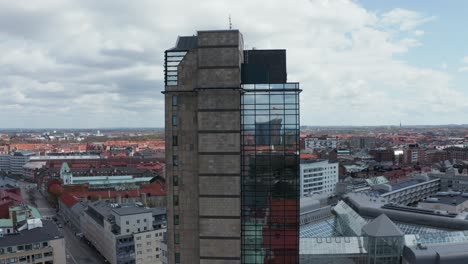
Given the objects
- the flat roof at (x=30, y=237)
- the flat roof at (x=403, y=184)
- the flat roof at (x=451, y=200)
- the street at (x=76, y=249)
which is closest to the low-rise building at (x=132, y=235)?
the street at (x=76, y=249)

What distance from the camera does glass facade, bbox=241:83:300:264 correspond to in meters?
36.5

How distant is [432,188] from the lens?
152m

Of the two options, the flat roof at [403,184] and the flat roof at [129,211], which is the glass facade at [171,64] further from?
the flat roof at [403,184]

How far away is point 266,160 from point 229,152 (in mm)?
3891

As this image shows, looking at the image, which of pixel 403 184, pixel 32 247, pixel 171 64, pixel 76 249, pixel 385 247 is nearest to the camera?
pixel 171 64

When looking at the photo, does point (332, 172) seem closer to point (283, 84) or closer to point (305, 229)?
point (305, 229)

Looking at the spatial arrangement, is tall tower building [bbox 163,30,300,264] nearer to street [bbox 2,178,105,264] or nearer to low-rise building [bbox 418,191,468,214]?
street [bbox 2,178,105,264]

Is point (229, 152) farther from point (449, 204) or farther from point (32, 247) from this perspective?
point (449, 204)

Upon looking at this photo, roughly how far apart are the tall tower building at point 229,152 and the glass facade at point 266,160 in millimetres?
94

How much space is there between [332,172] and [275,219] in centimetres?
13945

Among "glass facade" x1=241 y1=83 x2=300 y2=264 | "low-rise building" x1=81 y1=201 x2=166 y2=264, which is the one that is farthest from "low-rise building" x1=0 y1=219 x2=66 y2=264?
"glass facade" x1=241 y1=83 x2=300 y2=264

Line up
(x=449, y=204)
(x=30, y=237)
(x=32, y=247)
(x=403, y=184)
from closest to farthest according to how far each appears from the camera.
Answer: (x=32, y=247) < (x=30, y=237) < (x=449, y=204) < (x=403, y=184)

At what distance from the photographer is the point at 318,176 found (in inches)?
6442

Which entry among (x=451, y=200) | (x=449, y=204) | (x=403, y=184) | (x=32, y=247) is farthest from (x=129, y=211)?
(x=403, y=184)
